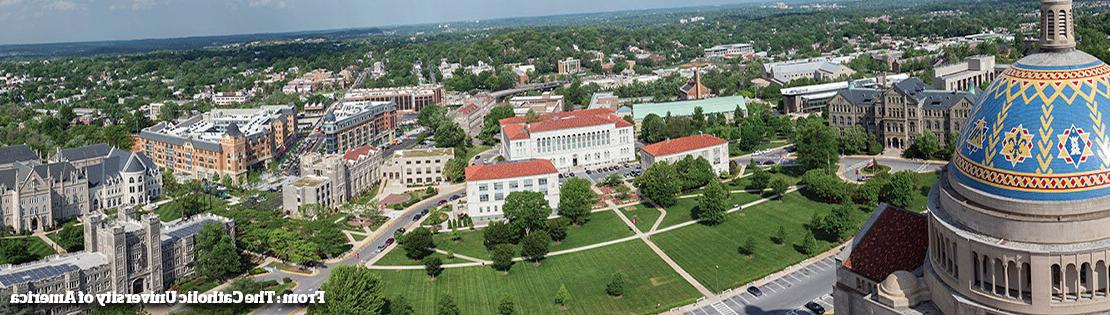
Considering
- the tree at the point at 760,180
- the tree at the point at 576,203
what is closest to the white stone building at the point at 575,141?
the tree at the point at 576,203

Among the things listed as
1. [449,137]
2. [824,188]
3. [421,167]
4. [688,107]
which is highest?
[688,107]

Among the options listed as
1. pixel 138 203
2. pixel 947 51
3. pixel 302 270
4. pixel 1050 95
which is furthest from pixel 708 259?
pixel 947 51

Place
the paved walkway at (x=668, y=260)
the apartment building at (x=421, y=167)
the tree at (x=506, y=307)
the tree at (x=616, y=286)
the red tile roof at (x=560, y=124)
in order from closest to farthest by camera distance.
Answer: the tree at (x=506, y=307) → the tree at (x=616, y=286) → the paved walkway at (x=668, y=260) → the apartment building at (x=421, y=167) → the red tile roof at (x=560, y=124)

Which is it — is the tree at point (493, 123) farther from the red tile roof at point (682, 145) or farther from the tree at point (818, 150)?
the tree at point (818, 150)

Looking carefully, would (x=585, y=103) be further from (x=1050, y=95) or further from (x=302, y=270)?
(x=1050, y=95)

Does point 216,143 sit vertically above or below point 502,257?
above

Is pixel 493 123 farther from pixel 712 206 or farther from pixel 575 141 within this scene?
pixel 712 206

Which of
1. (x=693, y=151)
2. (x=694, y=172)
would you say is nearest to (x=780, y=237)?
Result: (x=694, y=172)

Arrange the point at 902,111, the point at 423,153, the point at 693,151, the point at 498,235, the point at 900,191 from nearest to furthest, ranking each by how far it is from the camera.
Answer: the point at 498,235, the point at 900,191, the point at 693,151, the point at 902,111, the point at 423,153
